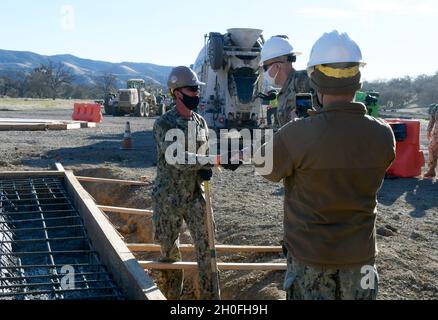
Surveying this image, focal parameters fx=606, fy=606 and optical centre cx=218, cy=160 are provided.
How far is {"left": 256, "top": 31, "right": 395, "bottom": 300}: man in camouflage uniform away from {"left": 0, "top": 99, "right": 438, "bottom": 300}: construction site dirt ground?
2.26 m

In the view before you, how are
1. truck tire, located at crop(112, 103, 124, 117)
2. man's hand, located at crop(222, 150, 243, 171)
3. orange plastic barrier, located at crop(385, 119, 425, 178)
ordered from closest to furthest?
1. man's hand, located at crop(222, 150, 243, 171)
2. orange plastic barrier, located at crop(385, 119, 425, 178)
3. truck tire, located at crop(112, 103, 124, 117)

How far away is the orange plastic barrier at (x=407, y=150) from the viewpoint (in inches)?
431

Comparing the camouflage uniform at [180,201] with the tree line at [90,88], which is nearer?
the camouflage uniform at [180,201]

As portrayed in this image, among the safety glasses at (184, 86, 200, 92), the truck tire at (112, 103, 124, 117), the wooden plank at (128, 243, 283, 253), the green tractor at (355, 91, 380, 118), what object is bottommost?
the truck tire at (112, 103, 124, 117)

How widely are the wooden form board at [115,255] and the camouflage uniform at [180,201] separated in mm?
397

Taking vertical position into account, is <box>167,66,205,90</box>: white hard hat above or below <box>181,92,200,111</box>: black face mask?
above

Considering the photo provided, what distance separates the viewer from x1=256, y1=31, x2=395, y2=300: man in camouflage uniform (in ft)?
8.75

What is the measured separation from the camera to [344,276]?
2.75 meters

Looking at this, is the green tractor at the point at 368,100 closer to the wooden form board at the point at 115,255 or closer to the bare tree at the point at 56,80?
the wooden form board at the point at 115,255

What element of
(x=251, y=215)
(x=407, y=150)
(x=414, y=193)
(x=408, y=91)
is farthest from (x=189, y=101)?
(x=408, y=91)

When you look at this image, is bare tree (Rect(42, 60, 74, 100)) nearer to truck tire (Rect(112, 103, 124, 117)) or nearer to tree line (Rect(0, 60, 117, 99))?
tree line (Rect(0, 60, 117, 99))

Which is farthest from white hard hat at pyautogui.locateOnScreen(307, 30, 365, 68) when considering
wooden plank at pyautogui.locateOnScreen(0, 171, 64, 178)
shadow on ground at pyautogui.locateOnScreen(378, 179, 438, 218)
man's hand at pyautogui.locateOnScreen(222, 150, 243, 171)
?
wooden plank at pyautogui.locateOnScreen(0, 171, 64, 178)

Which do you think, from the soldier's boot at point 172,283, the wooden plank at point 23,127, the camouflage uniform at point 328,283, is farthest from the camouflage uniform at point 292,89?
the wooden plank at point 23,127

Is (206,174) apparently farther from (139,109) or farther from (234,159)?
(139,109)
